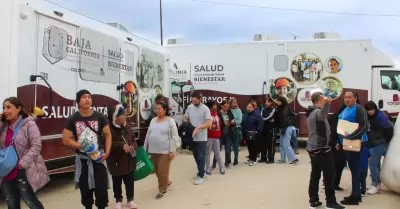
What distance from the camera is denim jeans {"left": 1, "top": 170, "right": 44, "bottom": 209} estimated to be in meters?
4.23

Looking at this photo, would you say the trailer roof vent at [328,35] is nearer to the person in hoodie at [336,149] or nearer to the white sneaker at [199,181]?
the person in hoodie at [336,149]

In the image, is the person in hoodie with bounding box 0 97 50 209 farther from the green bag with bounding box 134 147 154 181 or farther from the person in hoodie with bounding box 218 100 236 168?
the person in hoodie with bounding box 218 100 236 168

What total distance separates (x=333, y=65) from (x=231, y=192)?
22.5 feet

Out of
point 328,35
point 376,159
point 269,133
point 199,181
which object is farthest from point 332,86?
point 199,181

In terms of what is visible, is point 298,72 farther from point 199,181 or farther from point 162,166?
point 162,166

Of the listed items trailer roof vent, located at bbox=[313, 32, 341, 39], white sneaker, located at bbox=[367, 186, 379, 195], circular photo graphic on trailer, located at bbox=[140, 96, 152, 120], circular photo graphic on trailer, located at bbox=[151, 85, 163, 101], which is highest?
trailer roof vent, located at bbox=[313, 32, 341, 39]

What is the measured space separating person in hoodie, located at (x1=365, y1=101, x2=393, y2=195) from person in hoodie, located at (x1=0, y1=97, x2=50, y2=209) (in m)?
4.63

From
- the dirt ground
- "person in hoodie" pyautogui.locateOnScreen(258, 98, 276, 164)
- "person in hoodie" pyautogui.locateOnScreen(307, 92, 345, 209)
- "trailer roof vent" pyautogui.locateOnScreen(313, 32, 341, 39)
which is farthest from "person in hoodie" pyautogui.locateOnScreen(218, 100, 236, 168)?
"trailer roof vent" pyautogui.locateOnScreen(313, 32, 341, 39)

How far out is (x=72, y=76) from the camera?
6.37 m

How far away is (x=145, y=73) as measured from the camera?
28.6 ft

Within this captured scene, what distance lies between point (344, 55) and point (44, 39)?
886cm

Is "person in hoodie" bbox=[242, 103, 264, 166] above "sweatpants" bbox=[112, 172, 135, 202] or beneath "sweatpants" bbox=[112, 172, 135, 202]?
above

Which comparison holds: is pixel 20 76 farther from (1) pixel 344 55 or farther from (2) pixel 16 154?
(1) pixel 344 55

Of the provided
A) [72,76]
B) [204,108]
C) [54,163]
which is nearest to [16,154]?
[54,163]
